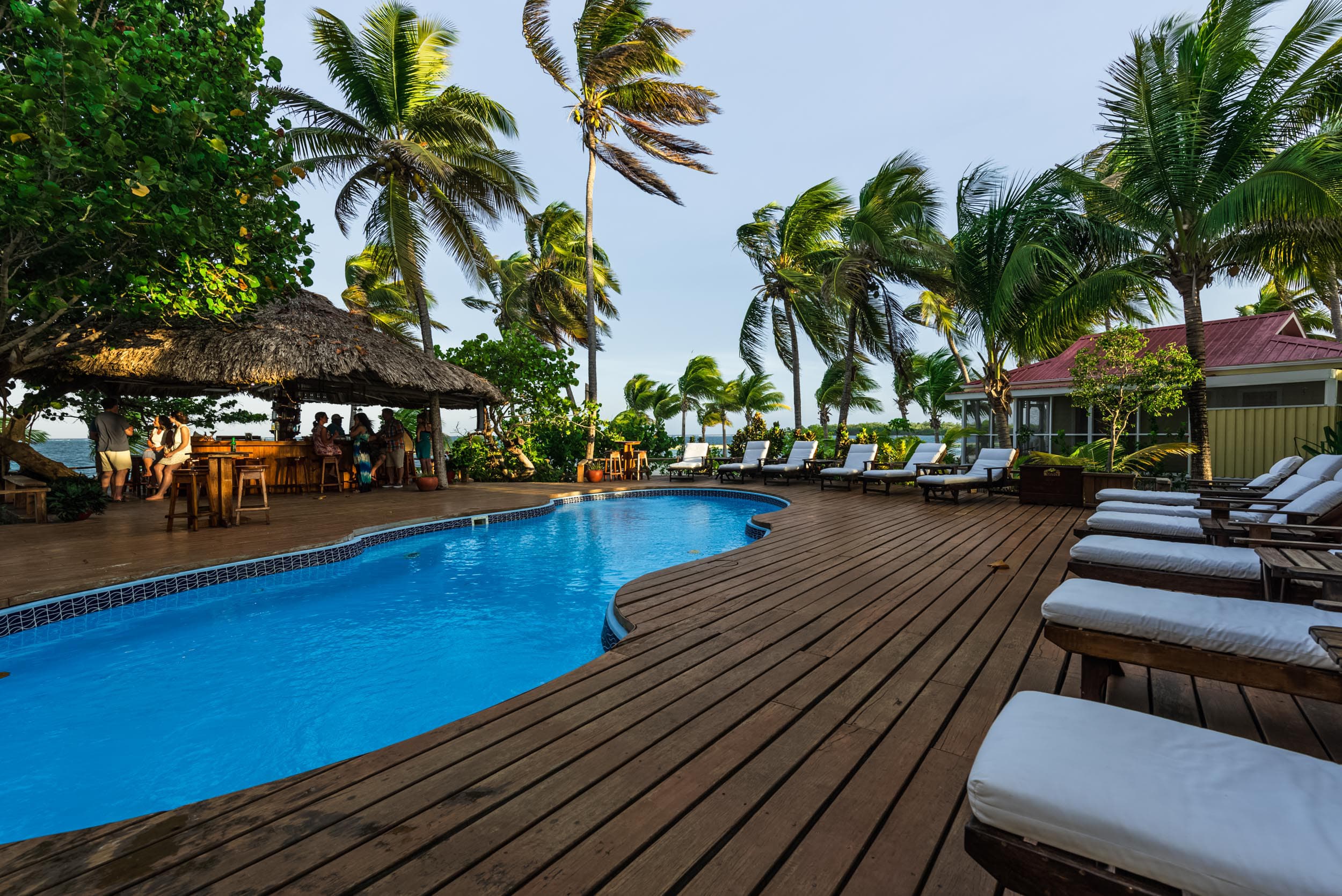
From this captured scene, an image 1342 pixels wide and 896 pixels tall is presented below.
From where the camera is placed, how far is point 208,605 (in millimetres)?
4656

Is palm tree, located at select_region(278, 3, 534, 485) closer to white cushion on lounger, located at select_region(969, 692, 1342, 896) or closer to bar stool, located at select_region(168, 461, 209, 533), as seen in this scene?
bar stool, located at select_region(168, 461, 209, 533)

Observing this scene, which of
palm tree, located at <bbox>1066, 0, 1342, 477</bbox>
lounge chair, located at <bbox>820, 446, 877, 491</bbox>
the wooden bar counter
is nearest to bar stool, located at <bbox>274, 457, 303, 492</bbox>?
the wooden bar counter

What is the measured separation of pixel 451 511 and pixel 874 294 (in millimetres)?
10293

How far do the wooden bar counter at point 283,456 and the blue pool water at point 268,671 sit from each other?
558cm

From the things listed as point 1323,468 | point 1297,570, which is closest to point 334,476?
point 1297,570

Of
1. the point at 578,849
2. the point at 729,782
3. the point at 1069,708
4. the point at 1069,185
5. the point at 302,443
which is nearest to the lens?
the point at 1069,708

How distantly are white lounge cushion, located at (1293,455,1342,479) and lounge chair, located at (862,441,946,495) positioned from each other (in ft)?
16.9

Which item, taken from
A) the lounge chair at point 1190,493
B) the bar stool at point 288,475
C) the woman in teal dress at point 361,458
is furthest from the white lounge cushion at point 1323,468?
the bar stool at point 288,475

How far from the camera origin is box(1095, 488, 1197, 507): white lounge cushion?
15.4ft

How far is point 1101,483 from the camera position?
7.78 meters

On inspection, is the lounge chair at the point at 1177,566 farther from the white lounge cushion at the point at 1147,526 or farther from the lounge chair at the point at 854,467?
the lounge chair at the point at 854,467

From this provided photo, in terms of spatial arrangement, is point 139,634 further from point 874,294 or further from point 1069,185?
point 874,294

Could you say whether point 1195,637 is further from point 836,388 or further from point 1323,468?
point 836,388

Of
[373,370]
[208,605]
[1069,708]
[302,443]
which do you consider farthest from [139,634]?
[302,443]
